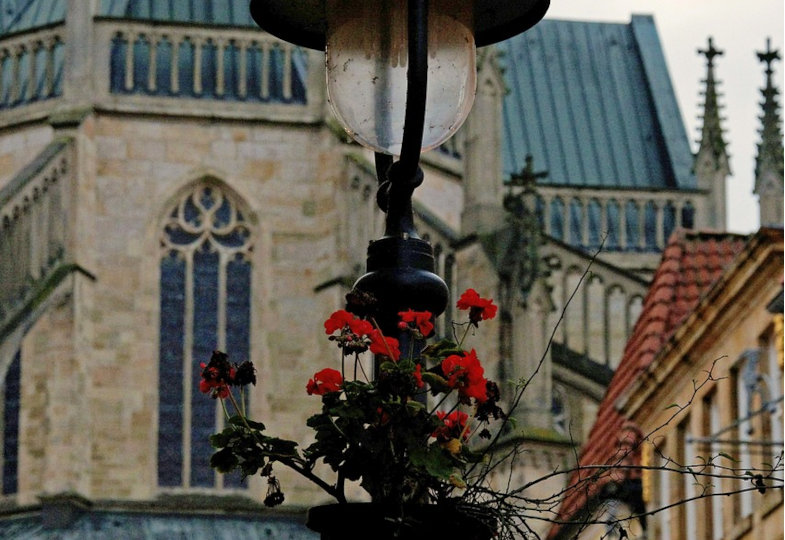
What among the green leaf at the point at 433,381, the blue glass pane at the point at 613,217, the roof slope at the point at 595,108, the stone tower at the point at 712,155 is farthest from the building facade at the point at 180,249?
the green leaf at the point at 433,381

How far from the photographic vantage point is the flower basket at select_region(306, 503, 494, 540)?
5.15 m

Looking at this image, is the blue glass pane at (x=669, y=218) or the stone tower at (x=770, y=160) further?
the blue glass pane at (x=669, y=218)

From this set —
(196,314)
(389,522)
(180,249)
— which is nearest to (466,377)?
(389,522)

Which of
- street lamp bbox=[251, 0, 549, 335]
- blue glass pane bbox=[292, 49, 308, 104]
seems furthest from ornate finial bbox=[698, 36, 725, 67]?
street lamp bbox=[251, 0, 549, 335]

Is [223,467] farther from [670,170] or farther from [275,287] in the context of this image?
[670,170]

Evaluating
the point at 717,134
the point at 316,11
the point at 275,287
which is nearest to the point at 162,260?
the point at 275,287

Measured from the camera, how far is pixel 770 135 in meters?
31.1

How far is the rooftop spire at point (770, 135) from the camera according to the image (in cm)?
2967

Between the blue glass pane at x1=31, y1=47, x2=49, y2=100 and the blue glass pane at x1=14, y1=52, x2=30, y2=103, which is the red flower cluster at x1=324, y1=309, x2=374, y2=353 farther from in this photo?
the blue glass pane at x1=14, y1=52, x2=30, y2=103

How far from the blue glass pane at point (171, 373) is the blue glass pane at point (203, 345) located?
6.4 inches

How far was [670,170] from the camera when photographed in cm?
3884

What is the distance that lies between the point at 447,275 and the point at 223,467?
25.2 m

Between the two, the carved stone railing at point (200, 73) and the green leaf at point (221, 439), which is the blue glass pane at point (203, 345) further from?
the green leaf at point (221, 439)

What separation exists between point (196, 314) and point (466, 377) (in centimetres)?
2497
